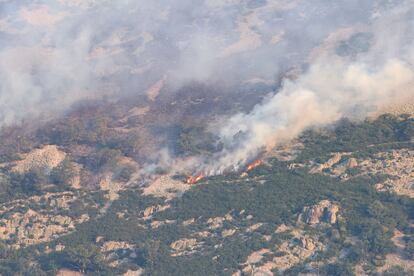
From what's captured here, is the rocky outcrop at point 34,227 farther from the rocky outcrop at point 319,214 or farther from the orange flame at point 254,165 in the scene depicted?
the rocky outcrop at point 319,214

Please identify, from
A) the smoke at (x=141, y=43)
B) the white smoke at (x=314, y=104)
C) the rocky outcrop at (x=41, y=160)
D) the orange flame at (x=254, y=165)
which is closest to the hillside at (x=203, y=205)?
the rocky outcrop at (x=41, y=160)

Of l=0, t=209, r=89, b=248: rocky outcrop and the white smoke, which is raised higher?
the white smoke

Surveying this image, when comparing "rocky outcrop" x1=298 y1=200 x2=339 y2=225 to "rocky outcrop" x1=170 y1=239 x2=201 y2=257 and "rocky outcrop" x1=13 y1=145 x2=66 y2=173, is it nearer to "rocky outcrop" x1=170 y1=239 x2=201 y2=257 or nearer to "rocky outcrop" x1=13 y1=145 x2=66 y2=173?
"rocky outcrop" x1=170 y1=239 x2=201 y2=257

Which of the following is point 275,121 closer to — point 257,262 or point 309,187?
point 309,187

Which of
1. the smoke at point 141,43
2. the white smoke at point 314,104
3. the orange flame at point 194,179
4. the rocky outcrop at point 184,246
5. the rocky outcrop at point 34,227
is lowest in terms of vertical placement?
the rocky outcrop at point 184,246

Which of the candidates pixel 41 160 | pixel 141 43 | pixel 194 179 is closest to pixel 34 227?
pixel 41 160

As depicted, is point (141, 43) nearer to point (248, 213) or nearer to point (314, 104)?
point (314, 104)

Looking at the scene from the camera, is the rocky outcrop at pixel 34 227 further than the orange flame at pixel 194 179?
No

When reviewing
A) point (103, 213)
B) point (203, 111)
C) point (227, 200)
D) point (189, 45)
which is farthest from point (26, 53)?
point (227, 200)

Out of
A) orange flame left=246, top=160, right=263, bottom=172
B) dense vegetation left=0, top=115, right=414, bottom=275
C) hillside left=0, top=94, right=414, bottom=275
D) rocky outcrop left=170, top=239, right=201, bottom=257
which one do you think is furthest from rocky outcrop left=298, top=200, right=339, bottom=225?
rocky outcrop left=170, top=239, right=201, bottom=257
